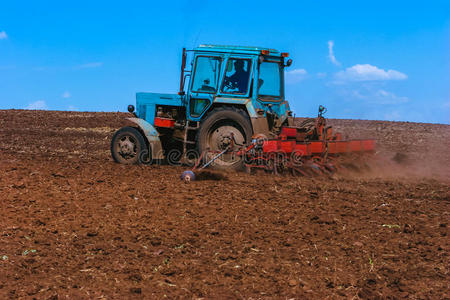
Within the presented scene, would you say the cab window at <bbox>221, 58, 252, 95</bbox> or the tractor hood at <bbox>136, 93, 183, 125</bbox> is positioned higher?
the cab window at <bbox>221, 58, 252, 95</bbox>

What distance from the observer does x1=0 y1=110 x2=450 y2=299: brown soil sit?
14.2 feet

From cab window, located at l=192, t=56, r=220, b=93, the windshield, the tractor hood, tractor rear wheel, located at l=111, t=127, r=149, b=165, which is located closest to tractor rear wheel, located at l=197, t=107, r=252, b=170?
cab window, located at l=192, t=56, r=220, b=93

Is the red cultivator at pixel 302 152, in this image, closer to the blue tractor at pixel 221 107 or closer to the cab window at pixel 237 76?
the blue tractor at pixel 221 107

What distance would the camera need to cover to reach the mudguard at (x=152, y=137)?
10750mm

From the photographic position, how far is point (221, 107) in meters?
10.1

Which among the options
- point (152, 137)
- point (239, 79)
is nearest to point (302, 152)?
point (239, 79)

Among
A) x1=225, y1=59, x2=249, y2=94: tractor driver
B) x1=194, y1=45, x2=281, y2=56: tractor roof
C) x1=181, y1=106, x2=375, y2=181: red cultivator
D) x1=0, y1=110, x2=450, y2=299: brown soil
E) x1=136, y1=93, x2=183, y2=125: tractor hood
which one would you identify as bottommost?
x1=0, y1=110, x2=450, y2=299: brown soil

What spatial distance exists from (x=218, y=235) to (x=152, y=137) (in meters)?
5.63

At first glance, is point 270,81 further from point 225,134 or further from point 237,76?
point 225,134

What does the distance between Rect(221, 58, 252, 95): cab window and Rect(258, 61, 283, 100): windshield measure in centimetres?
32

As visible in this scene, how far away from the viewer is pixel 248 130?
9.80 metres

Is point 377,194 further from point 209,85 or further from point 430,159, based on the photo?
point 430,159

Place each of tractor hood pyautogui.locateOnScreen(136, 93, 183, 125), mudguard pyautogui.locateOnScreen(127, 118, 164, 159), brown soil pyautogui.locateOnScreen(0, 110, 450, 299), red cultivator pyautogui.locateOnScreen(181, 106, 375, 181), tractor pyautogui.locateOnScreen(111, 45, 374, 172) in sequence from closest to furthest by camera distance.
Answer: brown soil pyautogui.locateOnScreen(0, 110, 450, 299) → red cultivator pyautogui.locateOnScreen(181, 106, 375, 181) → tractor pyautogui.locateOnScreen(111, 45, 374, 172) → mudguard pyautogui.locateOnScreen(127, 118, 164, 159) → tractor hood pyautogui.locateOnScreen(136, 93, 183, 125)

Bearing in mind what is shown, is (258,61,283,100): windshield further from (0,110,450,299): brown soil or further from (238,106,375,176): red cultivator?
(0,110,450,299): brown soil
